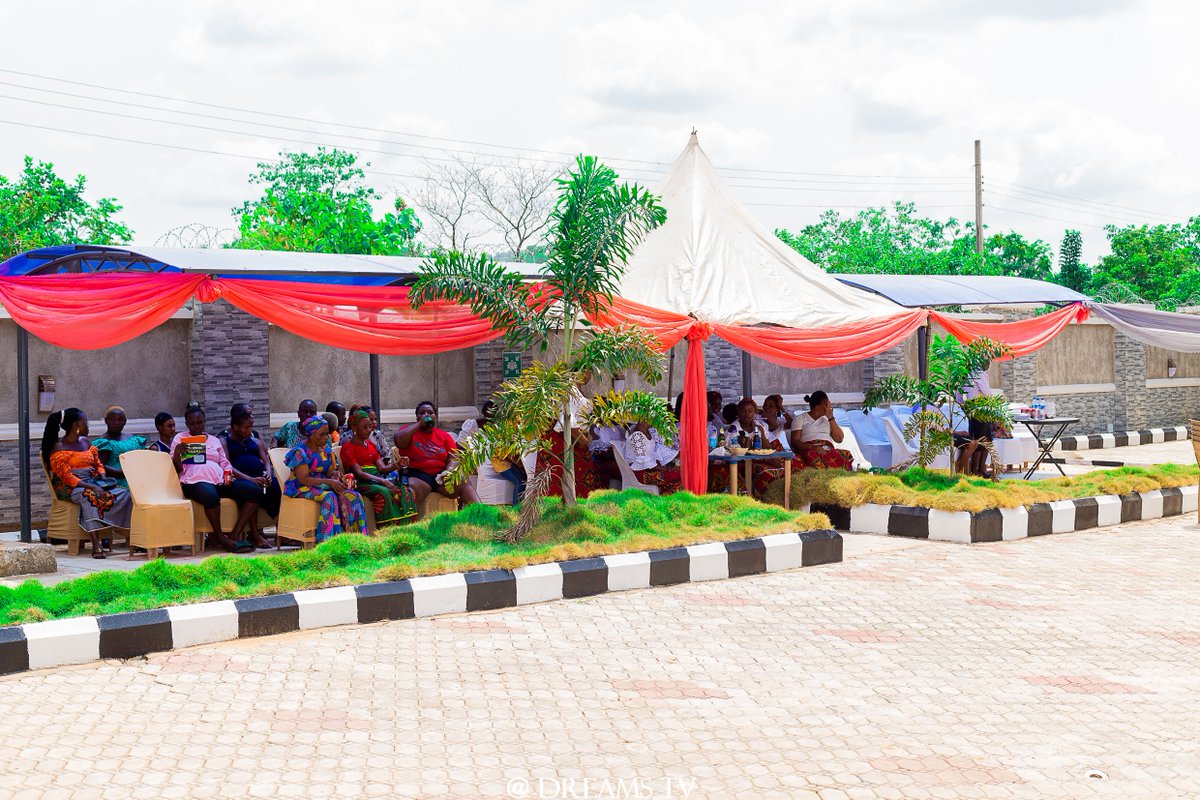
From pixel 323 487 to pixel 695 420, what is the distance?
11.0ft

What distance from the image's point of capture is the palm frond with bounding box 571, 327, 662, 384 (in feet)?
32.3

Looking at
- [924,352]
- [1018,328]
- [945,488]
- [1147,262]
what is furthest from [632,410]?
[1147,262]

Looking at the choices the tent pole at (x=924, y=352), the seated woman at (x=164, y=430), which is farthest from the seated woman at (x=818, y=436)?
the seated woman at (x=164, y=430)

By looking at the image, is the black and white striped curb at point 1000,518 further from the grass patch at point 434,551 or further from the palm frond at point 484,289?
the palm frond at point 484,289

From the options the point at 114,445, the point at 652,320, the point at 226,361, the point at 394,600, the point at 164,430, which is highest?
the point at 652,320

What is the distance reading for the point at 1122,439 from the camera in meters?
23.2

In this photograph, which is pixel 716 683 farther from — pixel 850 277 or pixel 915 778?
pixel 850 277

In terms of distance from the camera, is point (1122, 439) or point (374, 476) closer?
point (374, 476)

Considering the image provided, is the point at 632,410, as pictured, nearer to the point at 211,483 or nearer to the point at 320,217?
the point at 211,483

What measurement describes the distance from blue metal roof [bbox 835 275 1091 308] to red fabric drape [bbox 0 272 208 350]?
8934 mm

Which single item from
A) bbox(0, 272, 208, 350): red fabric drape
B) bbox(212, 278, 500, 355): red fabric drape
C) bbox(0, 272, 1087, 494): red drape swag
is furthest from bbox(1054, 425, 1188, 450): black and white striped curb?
bbox(0, 272, 208, 350): red fabric drape

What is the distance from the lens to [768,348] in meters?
12.2

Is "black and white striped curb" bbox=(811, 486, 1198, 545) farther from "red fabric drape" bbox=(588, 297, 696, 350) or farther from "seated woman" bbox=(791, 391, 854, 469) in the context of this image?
"red fabric drape" bbox=(588, 297, 696, 350)

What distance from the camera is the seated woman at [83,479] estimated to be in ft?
33.8
